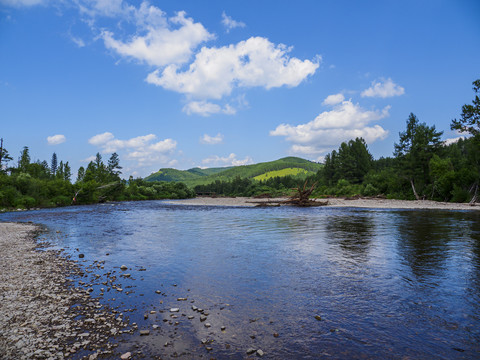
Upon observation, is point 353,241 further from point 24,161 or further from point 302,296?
point 24,161

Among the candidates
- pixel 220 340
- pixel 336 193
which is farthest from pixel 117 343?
pixel 336 193

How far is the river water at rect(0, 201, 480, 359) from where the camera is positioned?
6.29m

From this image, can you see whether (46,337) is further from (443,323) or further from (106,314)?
(443,323)

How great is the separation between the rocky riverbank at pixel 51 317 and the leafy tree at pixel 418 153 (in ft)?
210

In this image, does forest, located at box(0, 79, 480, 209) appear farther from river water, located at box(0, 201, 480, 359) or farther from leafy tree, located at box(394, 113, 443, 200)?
river water, located at box(0, 201, 480, 359)

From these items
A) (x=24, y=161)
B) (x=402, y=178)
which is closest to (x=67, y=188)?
(x=24, y=161)

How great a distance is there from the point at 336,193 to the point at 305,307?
8488 centimetres

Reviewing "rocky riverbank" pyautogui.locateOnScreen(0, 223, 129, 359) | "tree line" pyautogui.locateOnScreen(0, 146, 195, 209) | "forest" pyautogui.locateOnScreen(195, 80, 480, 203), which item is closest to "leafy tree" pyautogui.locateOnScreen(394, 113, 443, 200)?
"forest" pyautogui.locateOnScreen(195, 80, 480, 203)

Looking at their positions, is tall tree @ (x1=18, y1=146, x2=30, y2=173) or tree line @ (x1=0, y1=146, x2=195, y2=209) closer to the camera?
tree line @ (x1=0, y1=146, x2=195, y2=209)

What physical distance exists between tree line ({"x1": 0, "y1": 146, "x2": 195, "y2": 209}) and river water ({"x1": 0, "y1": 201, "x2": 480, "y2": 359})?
44.8 metres

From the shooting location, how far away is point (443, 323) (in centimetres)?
728

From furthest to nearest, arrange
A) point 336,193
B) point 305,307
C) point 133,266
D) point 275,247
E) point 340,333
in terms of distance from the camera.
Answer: point 336,193
point 275,247
point 133,266
point 305,307
point 340,333

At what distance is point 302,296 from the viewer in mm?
9289

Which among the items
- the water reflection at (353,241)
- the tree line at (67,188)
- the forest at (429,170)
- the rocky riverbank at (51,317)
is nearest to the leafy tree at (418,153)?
the forest at (429,170)
